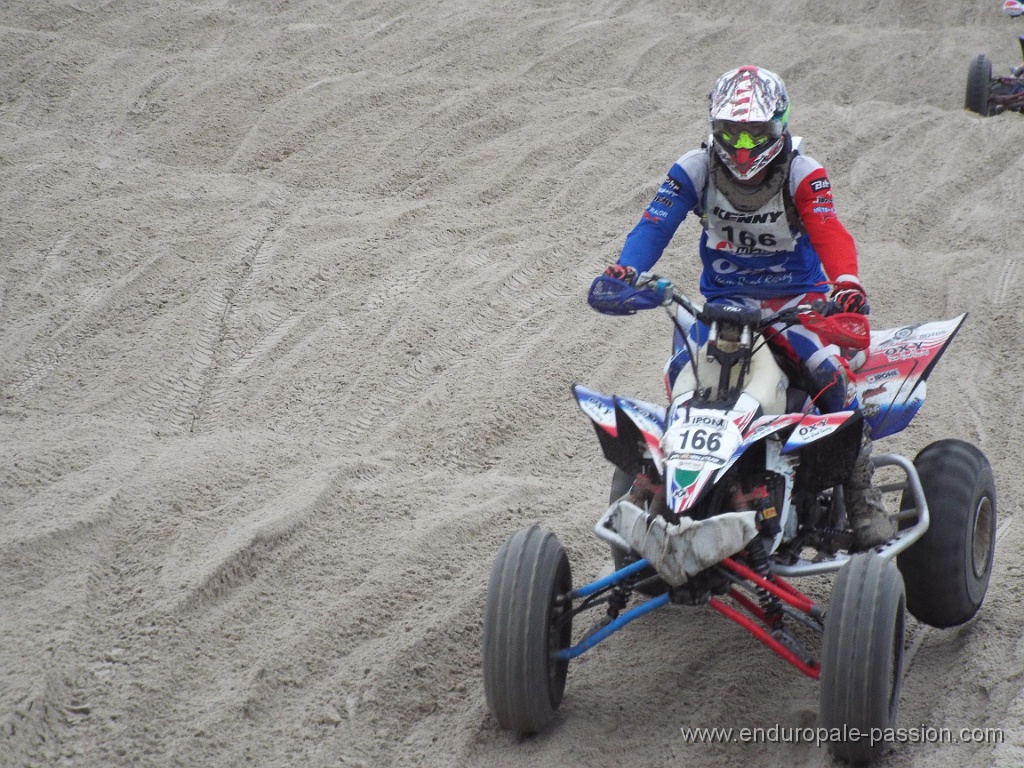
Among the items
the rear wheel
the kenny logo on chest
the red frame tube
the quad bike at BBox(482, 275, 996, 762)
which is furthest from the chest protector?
the rear wheel

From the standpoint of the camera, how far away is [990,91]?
35.1ft

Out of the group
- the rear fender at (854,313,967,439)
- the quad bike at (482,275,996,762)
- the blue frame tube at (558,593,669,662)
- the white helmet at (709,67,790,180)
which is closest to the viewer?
the quad bike at (482,275,996,762)

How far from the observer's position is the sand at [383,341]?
13.4 feet

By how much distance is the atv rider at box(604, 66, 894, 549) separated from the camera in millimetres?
4141

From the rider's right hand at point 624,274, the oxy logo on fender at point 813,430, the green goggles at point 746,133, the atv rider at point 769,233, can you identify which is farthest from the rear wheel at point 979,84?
the oxy logo on fender at point 813,430

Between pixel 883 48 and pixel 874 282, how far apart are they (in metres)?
5.44

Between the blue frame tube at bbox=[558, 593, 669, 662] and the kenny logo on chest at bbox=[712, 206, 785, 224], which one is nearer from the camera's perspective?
the blue frame tube at bbox=[558, 593, 669, 662]

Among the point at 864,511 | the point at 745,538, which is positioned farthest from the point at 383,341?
the point at 745,538

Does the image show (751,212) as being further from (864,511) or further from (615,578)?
(615,578)

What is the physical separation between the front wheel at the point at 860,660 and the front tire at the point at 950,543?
2.98 feet

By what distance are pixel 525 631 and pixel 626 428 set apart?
2.66 ft

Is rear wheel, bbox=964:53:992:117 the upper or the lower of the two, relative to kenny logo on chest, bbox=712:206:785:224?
lower

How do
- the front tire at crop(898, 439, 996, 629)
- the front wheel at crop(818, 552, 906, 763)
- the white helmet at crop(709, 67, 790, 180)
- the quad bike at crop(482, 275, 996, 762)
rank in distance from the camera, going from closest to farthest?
the front wheel at crop(818, 552, 906, 763), the quad bike at crop(482, 275, 996, 762), the white helmet at crop(709, 67, 790, 180), the front tire at crop(898, 439, 996, 629)

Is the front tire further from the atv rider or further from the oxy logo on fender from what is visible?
the oxy logo on fender
